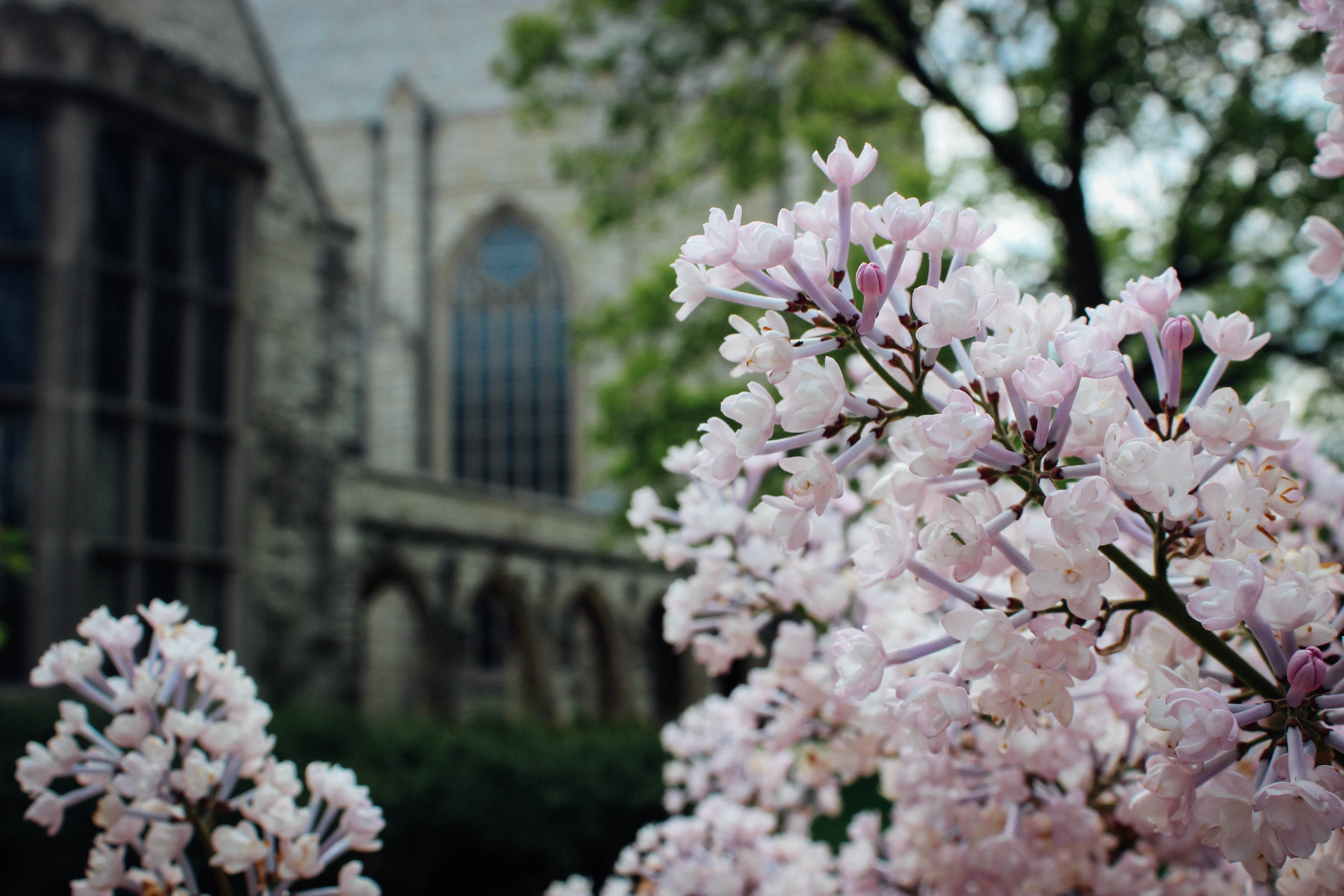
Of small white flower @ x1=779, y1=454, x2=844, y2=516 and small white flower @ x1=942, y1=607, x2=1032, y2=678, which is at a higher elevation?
small white flower @ x1=779, y1=454, x2=844, y2=516

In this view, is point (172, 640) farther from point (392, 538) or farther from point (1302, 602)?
point (392, 538)

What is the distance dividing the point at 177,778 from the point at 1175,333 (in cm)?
117

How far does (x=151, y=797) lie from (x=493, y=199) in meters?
24.2

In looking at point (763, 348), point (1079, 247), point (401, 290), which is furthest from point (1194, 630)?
point (401, 290)

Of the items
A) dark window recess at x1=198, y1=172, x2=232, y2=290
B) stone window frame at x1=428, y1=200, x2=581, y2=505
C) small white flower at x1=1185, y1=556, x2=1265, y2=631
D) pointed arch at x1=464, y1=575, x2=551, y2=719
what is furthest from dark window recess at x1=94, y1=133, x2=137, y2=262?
stone window frame at x1=428, y1=200, x2=581, y2=505

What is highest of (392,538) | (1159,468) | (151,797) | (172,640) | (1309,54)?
(1309,54)

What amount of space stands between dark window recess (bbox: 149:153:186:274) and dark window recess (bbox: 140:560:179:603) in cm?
221

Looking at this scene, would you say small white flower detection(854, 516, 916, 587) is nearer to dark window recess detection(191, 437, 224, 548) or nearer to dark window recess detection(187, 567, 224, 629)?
dark window recess detection(187, 567, 224, 629)

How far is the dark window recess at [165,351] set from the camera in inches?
340

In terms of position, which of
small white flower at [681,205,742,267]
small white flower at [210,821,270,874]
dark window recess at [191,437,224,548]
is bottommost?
small white flower at [210,821,270,874]

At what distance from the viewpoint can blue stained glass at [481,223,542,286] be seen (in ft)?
81.1

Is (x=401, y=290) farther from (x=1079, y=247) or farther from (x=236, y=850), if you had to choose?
(x=236, y=850)

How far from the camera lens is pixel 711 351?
40.9ft

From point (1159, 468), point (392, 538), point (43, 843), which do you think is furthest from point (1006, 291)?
point (392, 538)
